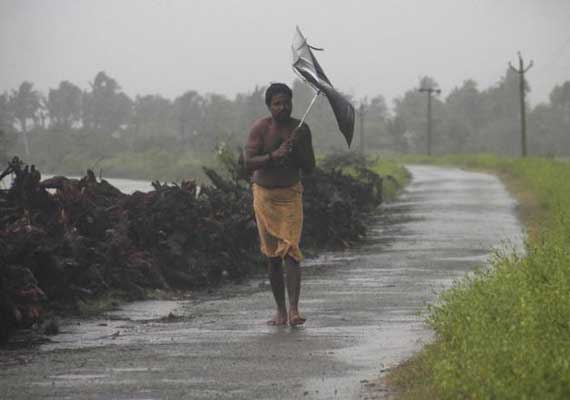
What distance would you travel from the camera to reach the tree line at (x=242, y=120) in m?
104

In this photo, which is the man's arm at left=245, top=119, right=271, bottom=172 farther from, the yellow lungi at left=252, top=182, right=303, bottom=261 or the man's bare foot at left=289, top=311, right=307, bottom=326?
the man's bare foot at left=289, top=311, right=307, bottom=326

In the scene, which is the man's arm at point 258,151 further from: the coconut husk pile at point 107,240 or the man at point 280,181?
the coconut husk pile at point 107,240

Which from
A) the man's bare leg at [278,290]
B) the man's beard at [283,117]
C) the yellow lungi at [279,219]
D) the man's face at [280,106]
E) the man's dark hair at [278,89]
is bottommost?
the man's bare leg at [278,290]

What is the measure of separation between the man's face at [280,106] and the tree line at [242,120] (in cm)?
8202

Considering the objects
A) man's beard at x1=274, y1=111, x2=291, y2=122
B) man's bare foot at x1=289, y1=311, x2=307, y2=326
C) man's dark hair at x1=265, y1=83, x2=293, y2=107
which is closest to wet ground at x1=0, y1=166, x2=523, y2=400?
man's bare foot at x1=289, y1=311, x2=307, y2=326

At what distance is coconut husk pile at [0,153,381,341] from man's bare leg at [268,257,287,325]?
5.78 ft

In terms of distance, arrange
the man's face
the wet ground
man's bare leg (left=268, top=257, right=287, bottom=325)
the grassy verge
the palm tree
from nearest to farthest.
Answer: the grassy verge < the wet ground < the man's face < man's bare leg (left=268, top=257, right=287, bottom=325) < the palm tree

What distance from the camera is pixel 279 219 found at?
1058 centimetres

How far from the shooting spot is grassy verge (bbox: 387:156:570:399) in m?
5.99

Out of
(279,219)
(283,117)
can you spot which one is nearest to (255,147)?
(283,117)

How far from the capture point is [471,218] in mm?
24484

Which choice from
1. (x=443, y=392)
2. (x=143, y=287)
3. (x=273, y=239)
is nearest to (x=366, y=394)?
(x=443, y=392)

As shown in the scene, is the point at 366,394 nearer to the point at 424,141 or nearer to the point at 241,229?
the point at 241,229

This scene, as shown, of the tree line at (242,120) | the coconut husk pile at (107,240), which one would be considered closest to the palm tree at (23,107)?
the tree line at (242,120)
